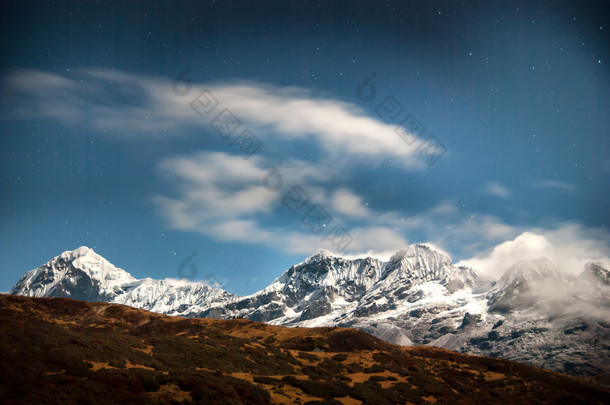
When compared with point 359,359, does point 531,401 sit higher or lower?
lower

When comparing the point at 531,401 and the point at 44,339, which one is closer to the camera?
the point at 44,339

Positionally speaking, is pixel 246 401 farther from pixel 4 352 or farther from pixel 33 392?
pixel 4 352

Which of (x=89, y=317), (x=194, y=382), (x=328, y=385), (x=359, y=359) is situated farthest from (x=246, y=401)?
(x=89, y=317)

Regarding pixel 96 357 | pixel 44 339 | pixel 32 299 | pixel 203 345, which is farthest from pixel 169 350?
pixel 32 299

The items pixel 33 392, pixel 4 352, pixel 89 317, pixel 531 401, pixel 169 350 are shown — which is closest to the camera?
pixel 33 392

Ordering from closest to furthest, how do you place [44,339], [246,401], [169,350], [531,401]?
[246,401]
[44,339]
[169,350]
[531,401]

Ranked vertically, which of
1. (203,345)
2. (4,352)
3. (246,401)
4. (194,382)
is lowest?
(246,401)

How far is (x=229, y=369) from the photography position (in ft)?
151

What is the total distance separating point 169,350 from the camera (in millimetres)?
48312

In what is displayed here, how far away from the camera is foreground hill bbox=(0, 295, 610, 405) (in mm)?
31531

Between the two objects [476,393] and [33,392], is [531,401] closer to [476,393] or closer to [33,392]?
[476,393]

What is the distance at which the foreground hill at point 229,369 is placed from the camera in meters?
31.5

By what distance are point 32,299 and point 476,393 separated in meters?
86.6

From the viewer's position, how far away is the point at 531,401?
52.2 meters
